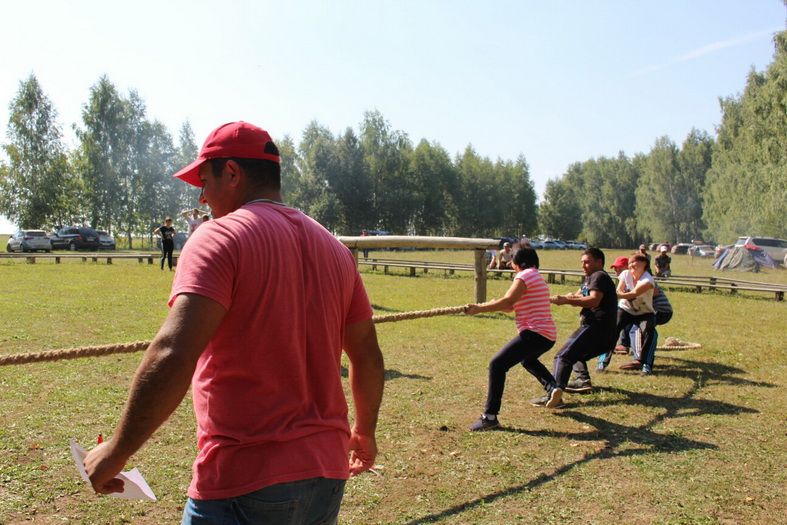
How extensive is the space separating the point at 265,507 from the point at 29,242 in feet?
139

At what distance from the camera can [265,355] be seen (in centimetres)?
200

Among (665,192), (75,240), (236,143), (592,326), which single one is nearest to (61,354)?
(236,143)

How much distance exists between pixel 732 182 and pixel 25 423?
51.3 meters

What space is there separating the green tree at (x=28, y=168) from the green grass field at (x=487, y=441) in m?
48.8

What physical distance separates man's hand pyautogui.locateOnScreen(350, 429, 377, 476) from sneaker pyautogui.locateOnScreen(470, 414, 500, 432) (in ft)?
12.6

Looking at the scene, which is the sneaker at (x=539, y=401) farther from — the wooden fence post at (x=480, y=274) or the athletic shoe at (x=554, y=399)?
the wooden fence post at (x=480, y=274)

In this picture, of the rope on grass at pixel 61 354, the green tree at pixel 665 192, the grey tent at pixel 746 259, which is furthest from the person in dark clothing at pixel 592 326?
the green tree at pixel 665 192

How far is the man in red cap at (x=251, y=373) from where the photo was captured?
1848 millimetres

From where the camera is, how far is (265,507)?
1.95 m

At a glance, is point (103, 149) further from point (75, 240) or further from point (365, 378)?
point (365, 378)

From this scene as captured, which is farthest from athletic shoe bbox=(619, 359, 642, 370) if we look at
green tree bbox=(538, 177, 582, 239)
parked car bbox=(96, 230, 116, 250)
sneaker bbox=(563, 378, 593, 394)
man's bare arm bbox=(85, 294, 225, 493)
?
green tree bbox=(538, 177, 582, 239)

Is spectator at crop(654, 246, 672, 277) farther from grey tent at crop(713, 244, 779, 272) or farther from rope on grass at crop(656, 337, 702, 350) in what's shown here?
grey tent at crop(713, 244, 779, 272)

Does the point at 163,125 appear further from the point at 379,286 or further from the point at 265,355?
the point at 265,355

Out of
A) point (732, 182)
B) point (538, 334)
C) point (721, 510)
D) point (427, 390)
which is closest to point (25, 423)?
point (427, 390)
